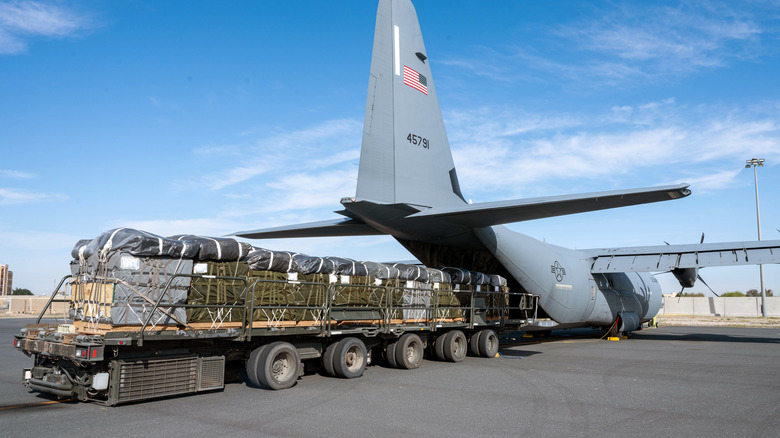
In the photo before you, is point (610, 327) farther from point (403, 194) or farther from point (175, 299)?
point (175, 299)

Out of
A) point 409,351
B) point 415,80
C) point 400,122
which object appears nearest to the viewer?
point 400,122

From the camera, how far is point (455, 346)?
14.3 m

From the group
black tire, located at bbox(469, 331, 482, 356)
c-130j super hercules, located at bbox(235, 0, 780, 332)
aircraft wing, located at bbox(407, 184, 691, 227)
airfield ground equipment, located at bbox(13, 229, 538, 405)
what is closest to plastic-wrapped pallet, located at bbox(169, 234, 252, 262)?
airfield ground equipment, located at bbox(13, 229, 538, 405)

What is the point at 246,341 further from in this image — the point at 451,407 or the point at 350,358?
the point at 451,407

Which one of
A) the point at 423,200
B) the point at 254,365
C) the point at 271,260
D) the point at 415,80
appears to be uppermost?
the point at 415,80

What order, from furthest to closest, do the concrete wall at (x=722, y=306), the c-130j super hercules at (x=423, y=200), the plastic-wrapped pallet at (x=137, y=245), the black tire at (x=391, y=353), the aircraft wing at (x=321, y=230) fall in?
the concrete wall at (x=722, y=306) → the aircraft wing at (x=321, y=230) → the black tire at (x=391, y=353) → the c-130j super hercules at (x=423, y=200) → the plastic-wrapped pallet at (x=137, y=245)

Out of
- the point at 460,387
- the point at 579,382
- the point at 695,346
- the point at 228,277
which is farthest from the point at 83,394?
the point at 695,346

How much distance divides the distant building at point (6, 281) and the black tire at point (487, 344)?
3225 inches

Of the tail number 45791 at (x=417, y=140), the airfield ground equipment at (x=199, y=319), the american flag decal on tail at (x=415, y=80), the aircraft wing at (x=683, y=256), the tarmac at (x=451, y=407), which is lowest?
the tarmac at (x=451, y=407)

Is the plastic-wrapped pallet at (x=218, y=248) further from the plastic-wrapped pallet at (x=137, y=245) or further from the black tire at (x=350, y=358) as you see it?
the black tire at (x=350, y=358)

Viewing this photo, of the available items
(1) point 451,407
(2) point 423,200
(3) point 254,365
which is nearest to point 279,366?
(3) point 254,365

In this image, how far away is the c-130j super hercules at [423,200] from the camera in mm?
11586

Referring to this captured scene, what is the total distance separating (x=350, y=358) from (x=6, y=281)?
290 feet

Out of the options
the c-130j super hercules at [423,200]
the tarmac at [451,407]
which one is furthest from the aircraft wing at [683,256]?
the tarmac at [451,407]
